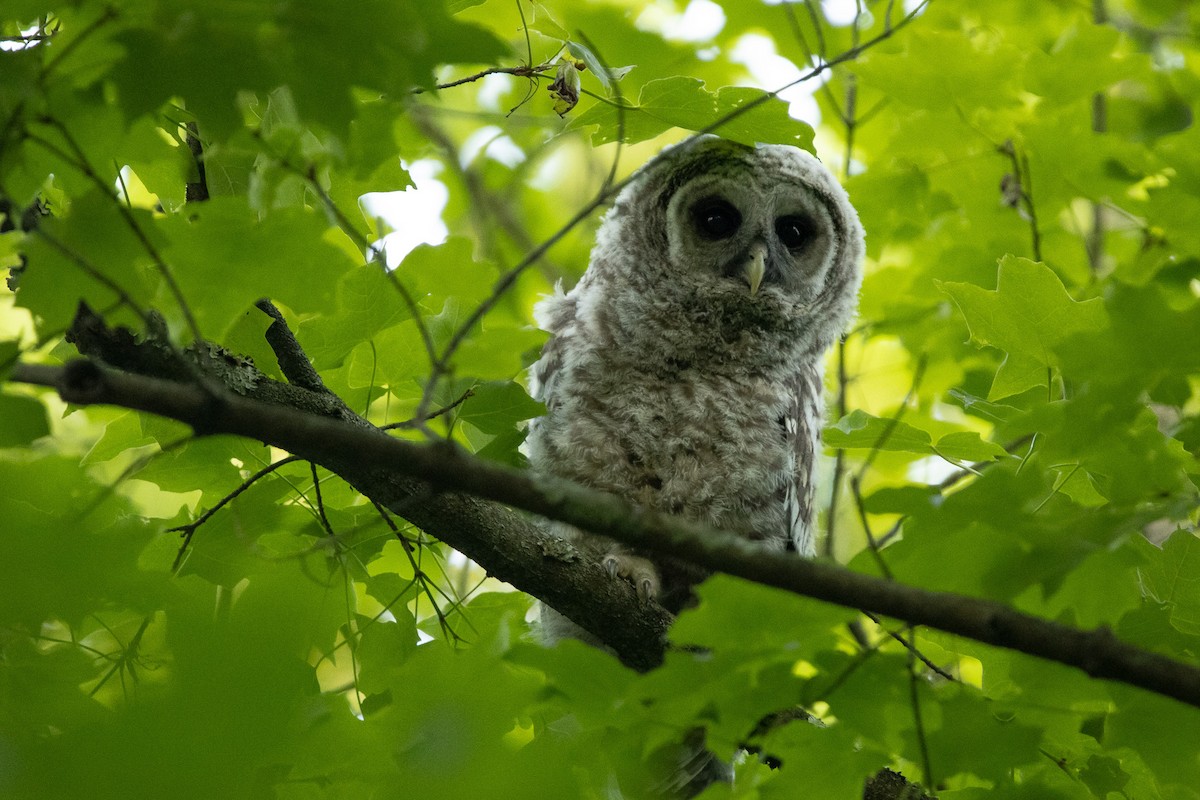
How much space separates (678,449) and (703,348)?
0.49 metres

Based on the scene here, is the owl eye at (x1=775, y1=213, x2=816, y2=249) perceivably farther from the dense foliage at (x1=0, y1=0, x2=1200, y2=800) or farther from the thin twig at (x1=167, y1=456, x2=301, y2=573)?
the thin twig at (x1=167, y1=456, x2=301, y2=573)

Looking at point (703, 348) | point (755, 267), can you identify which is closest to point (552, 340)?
point (703, 348)

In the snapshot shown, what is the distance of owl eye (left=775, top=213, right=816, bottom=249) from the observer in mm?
4273

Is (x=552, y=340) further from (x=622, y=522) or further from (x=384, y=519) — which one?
(x=622, y=522)

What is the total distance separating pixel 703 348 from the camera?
377 cm

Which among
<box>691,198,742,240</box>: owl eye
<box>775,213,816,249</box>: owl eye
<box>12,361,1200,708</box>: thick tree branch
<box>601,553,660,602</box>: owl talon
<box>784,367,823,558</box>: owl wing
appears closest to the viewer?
<box>12,361,1200,708</box>: thick tree branch

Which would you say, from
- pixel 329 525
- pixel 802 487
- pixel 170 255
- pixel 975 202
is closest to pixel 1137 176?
pixel 975 202

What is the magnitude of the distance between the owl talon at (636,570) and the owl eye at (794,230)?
160 centimetres

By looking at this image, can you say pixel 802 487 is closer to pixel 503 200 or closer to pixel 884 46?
pixel 884 46

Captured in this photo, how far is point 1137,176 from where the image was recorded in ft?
11.8

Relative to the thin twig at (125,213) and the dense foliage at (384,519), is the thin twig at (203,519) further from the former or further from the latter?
the thin twig at (125,213)

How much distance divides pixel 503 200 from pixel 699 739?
13.5 feet

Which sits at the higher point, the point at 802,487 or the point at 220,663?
the point at 220,663

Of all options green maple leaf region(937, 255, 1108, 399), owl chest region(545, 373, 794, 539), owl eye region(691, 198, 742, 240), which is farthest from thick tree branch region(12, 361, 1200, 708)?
owl eye region(691, 198, 742, 240)
